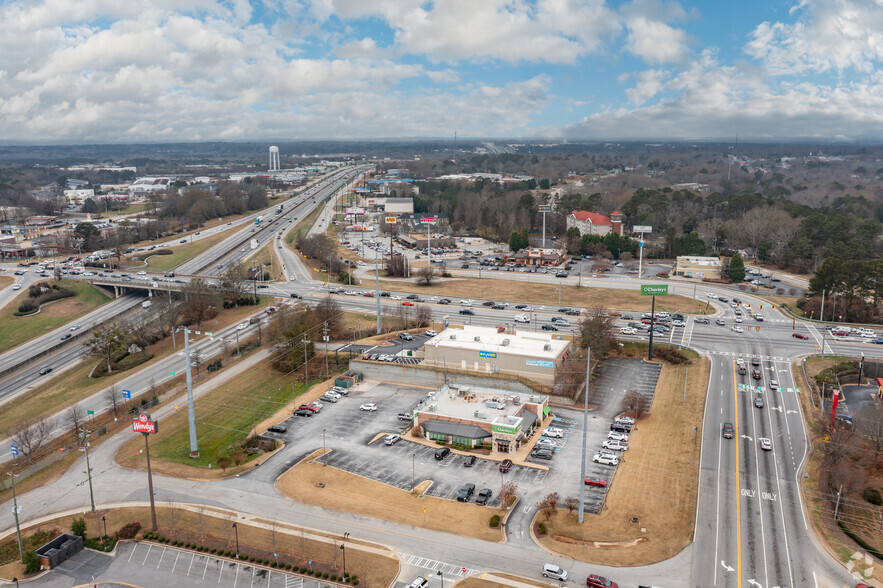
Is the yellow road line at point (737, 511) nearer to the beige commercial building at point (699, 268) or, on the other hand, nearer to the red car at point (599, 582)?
the red car at point (599, 582)

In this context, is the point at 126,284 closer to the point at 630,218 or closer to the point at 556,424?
the point at 556,424

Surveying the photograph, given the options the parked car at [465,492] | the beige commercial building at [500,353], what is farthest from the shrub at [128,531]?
the beige commercial building at [500,353]

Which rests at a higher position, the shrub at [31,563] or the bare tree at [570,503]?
the bare tree at [570,503]

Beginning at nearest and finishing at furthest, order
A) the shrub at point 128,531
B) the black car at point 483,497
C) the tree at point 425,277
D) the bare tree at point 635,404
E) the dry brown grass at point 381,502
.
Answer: the shrub at point 128,531, the dry brown grass at point 381,502, the black car at point 483,497, the bare tree at point 635,404, the tree at point 425,277

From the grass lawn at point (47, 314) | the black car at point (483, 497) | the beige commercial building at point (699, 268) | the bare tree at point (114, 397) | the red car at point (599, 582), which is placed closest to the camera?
the red car at point (599, 582)

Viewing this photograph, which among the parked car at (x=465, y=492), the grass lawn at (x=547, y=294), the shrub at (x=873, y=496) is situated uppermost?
the grass lawn at (x=547, y=294)

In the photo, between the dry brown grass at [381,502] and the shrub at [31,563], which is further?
the dry brown grass at [381,502]

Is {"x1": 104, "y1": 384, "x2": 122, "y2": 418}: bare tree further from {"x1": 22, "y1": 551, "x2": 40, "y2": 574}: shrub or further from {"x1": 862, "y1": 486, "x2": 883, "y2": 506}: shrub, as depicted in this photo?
{"x1": 862, "y1": 486, "x2": 883, "y2": 506}: shrub

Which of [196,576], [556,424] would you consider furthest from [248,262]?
[196,576]
